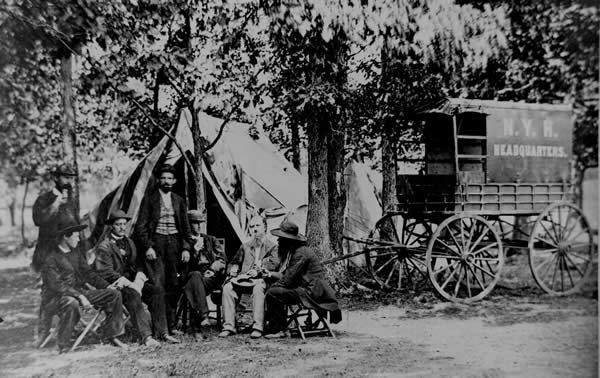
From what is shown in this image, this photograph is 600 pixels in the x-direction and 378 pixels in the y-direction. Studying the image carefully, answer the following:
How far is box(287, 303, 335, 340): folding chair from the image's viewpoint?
12.1 ft

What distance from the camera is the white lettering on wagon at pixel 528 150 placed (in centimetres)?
346

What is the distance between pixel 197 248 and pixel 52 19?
1864 millimetres

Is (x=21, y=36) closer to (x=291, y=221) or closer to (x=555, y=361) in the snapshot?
(x=291, y=221)

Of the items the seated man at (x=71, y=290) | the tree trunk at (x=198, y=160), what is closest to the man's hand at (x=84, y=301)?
the seated man at (x=71, y=290)

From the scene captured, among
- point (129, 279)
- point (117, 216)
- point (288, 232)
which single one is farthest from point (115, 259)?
point (288, 232)

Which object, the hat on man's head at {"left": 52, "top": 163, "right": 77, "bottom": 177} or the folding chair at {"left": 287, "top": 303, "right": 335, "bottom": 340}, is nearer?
the hat on man's head at {"left": 52, "top": 163, "right": 77, "bottom": 177}

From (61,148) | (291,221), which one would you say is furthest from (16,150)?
(291,221)

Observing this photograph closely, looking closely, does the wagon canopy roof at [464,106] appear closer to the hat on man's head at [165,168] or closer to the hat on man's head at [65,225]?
the hat on man's head at [165,168]

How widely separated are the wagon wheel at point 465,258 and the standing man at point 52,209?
8.88 feet

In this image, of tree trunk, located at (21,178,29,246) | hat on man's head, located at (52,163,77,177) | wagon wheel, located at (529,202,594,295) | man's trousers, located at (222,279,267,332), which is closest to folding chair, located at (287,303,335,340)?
man's trousers, located at (222,279,267,332)

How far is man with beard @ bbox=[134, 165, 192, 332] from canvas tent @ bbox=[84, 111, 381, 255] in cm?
7

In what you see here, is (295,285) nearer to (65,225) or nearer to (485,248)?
(485,248)

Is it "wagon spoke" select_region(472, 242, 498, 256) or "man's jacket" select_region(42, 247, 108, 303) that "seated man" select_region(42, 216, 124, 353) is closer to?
"man's jacket" select_region(42, 247, 108, 303)

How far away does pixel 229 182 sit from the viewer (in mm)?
3738
